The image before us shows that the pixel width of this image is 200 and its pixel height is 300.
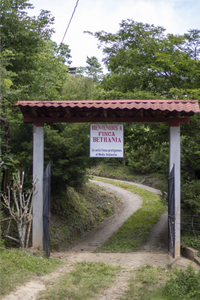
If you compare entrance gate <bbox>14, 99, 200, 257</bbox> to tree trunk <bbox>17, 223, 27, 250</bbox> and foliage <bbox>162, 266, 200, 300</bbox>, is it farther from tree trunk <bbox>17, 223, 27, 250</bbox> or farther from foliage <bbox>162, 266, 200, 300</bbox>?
foliage <bbox>162, 266, 200, 300</bbox>

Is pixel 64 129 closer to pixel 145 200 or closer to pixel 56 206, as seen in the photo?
pixel 56 206

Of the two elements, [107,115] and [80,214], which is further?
[80,214]

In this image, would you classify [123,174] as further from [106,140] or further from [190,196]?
[106,140]

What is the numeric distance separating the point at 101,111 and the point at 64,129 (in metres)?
4.60

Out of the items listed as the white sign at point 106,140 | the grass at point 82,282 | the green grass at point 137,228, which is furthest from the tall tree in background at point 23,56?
the grass at point 82,282

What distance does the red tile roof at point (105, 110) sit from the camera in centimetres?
764

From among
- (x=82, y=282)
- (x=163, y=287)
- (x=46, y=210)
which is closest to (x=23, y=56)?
(x=46, y=210)

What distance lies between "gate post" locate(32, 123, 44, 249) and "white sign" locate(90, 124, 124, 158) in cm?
142

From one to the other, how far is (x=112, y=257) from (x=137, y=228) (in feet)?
15.3

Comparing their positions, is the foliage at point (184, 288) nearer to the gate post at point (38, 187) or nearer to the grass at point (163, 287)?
the grass at point (163, 287)

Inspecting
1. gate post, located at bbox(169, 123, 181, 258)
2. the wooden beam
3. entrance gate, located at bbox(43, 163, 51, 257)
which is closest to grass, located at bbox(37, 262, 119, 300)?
entrance gate, located at bbox(43, 163, 51, 257)

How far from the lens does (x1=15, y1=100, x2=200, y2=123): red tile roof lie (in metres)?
7.64

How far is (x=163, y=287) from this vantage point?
524cm

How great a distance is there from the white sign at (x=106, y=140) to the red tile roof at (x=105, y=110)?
24 centimetres
